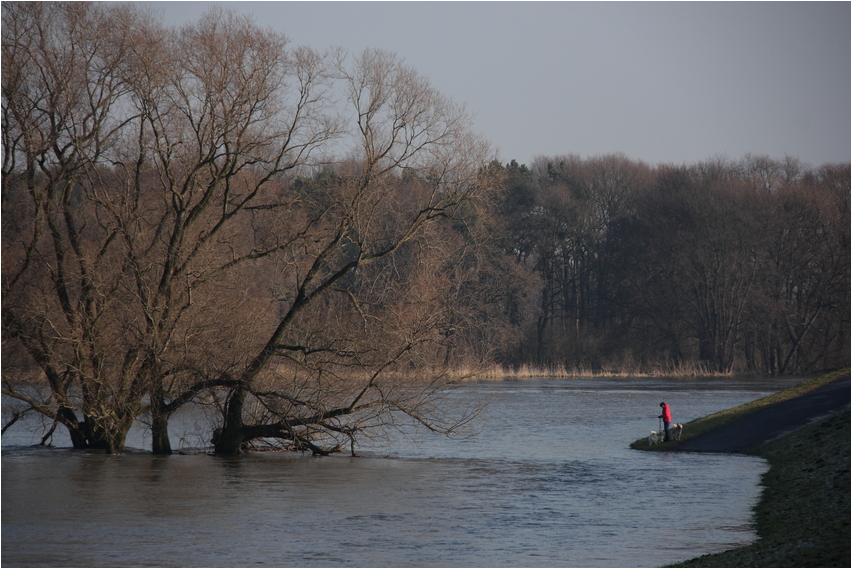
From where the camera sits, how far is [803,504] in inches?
548

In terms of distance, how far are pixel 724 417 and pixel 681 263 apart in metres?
35.3

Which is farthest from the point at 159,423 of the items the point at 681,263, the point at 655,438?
the point at 681,263

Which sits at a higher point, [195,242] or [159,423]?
[195,242]

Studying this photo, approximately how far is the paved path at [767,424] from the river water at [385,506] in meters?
1.51

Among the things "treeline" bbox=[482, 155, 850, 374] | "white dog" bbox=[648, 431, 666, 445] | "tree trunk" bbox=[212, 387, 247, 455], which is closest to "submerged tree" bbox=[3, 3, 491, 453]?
"tree trunk" bbox=[212, 387, 247, 455]

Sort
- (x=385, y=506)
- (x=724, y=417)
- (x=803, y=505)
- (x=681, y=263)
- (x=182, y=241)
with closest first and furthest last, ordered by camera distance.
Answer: (x=803, y=505)
(x=385, y=506)
(x=182, y=241)
(x=724, y=417)
(x=681, y=263)

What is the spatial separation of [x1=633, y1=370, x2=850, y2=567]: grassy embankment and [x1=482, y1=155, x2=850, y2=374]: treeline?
36.9m

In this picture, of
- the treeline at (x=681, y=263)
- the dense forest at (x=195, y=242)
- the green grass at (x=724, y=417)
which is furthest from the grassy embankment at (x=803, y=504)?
the treeline at (x=681, y=263)

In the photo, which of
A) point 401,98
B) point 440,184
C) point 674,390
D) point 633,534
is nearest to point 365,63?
point 401,98

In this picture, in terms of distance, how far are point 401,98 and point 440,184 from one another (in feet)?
7.48

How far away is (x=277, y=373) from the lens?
2227 cm

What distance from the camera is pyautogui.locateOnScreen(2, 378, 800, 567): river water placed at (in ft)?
39.1

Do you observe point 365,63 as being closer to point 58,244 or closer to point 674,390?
point 58,244

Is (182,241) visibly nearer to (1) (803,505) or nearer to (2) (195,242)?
(2) (195,242)
